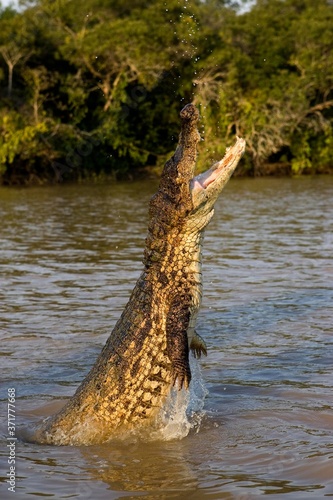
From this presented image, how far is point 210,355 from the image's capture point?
289 inches

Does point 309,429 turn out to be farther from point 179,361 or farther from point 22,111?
point 22,111

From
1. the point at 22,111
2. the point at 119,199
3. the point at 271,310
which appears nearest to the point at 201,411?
the point at 271,310

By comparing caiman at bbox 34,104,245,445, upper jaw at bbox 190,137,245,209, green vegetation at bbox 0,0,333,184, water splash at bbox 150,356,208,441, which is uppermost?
green vegetation at bbox 0,0,333,184

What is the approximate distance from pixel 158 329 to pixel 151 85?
25.3 meters

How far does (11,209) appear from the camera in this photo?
1967cm

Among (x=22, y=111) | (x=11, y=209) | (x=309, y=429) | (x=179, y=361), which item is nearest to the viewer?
(x=179, y=361)

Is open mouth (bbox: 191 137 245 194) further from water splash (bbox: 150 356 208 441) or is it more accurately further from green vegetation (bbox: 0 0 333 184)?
green vegetation (bbox: 0 0 333 184)

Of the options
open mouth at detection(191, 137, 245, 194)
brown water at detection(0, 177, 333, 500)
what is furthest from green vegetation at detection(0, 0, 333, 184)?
open mouth at detection(191, 137, 245, 194)

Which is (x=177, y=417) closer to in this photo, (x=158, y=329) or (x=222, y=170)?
(x=158, y=329)

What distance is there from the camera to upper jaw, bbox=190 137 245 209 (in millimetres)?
5461

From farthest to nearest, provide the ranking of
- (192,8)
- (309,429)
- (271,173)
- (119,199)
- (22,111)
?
(271,173), (192,8), (22,111), (119,199), (309,429)

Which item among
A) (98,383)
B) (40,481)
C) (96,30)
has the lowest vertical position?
(40,481)

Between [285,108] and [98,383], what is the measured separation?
2778 cm

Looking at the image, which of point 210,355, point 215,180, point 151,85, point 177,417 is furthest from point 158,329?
point 151,85
